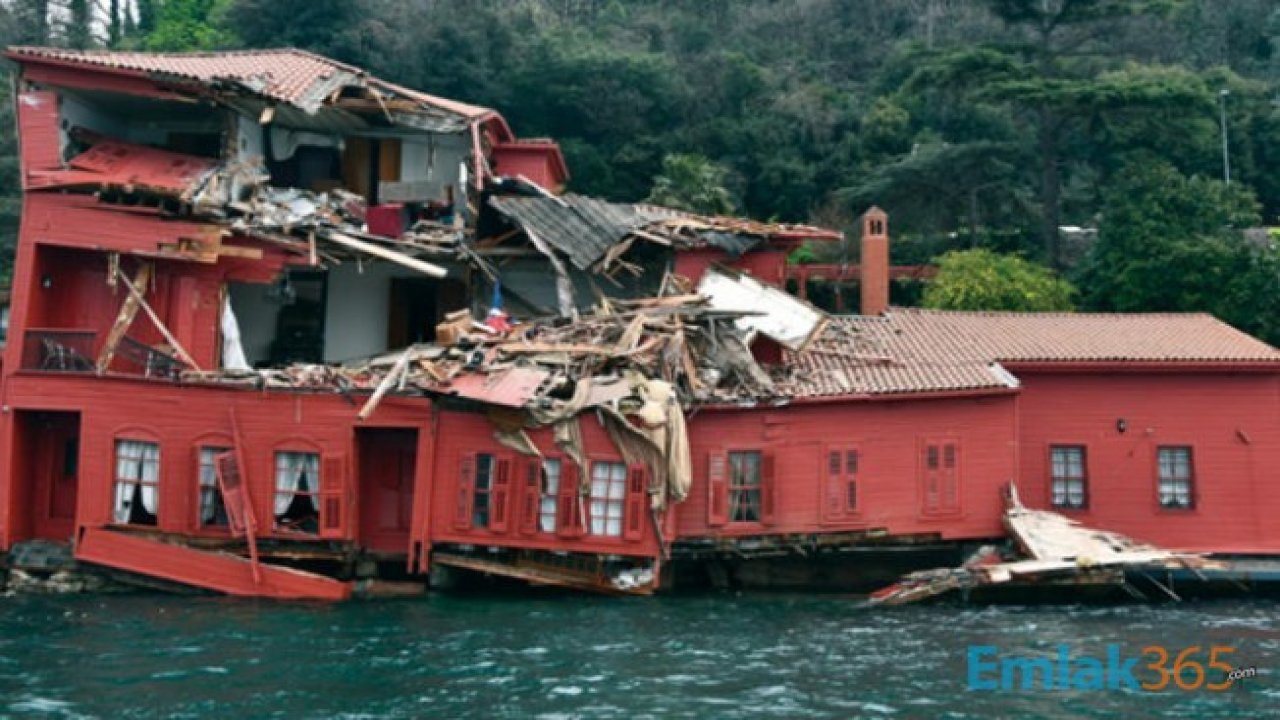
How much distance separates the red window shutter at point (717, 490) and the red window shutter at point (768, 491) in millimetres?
699

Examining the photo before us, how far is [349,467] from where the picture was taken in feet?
78.8

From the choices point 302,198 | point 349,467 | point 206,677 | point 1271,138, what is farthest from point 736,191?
point 206,677

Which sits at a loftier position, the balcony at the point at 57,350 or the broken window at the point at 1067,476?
the balcony at the point at 57,350

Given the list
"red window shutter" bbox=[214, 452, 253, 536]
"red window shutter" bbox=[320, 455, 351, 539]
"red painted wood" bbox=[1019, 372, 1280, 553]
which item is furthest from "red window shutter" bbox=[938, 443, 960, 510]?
"red window shutter" bbox=[214, 452, 253, 536]

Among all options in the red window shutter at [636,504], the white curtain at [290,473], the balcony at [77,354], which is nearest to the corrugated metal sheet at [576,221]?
the red window shutter at [636,504]

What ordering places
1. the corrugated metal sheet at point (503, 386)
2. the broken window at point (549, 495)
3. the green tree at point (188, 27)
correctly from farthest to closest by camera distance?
the green tree at point (188, 27) < the broken window at point (549, 495) < the corrugated metal sheet at point (503, 386)

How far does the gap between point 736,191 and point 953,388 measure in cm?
2388

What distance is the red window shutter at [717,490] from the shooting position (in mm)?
24266

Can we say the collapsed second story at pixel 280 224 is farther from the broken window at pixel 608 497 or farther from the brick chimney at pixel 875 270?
the broken window at pixel 608 497

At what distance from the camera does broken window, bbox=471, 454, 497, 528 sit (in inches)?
942

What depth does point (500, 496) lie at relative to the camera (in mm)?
23844

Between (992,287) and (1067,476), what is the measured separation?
816 cm

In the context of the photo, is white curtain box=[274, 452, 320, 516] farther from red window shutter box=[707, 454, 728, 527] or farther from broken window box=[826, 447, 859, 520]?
broken window box=[826, 447, 859, 520]

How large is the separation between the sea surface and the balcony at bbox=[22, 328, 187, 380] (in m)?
4.45
